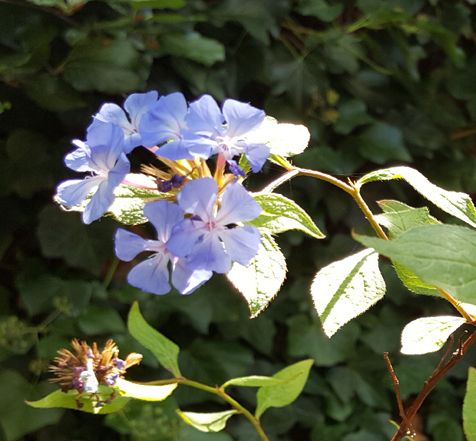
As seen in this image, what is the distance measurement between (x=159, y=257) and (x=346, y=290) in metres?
0.11

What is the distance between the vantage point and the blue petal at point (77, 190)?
391 mm

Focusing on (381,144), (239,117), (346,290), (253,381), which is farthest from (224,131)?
(381,144)

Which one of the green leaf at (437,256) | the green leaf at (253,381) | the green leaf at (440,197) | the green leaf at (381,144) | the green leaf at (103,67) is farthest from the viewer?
the green leaf at (381,144)

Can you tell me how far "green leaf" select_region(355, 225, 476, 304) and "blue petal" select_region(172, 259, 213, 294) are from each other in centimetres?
8

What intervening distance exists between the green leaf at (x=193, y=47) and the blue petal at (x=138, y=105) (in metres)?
0.55

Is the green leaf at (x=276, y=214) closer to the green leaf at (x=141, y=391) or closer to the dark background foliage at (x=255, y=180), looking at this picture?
the green leaf at (x=141, y=391)

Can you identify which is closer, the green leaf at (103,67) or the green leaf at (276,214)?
the green leaf at (276,214)

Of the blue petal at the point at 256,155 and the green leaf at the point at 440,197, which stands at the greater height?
the blue petal at the point at 256,155

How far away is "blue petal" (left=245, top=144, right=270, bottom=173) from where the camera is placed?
0.37 m

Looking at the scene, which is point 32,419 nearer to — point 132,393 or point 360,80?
point 132,393

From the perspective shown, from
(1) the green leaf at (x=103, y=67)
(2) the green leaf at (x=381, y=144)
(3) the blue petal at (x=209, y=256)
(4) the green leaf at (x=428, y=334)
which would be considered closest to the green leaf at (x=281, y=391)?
(4) the green leaf at (x=428, y=334)

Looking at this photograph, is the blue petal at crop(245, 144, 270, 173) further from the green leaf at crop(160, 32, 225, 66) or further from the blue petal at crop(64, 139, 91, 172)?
the green leaf at crop(160, 32, 225, 66)

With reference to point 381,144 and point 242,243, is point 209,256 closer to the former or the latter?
point 242,243

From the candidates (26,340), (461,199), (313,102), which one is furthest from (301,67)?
(461,199)
